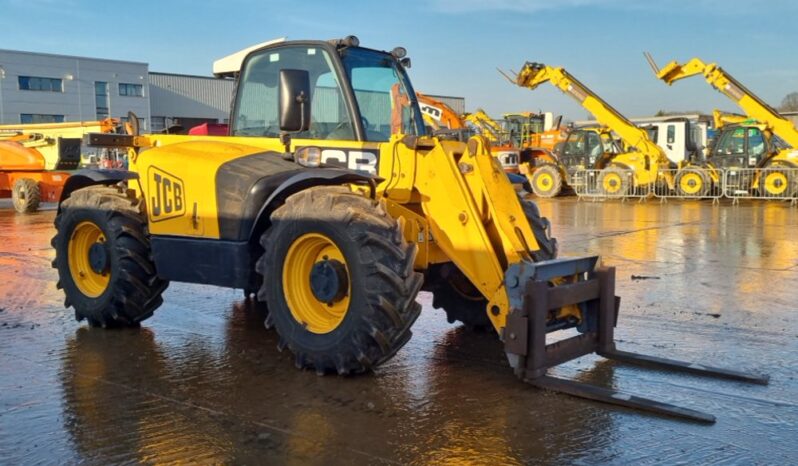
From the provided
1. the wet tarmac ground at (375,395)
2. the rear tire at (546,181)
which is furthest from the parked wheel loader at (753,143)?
the wet tarmac ground at (375,395)

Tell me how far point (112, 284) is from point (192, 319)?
3.21 feet

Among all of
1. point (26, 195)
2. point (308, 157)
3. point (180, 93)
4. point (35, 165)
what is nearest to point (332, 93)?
point (308, 157)

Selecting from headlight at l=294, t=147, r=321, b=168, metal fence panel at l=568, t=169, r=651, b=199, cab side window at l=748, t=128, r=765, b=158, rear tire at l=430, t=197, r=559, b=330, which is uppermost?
cab side window at l=748, t=128, r=765, b=158

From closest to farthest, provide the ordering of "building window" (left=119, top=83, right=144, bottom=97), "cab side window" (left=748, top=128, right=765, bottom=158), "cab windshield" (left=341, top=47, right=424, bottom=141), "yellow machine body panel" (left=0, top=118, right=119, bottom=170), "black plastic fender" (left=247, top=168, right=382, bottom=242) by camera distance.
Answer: "black plastic fender" (left=247, top=168, right=382, bottom=242) → "cab windshield" (left=341, top=47, right=424, bottom=141) → "yellow machine body panel" (left=0, top=118, right=119, bottom=170) → "cab side window" (left=748, top=128, right=765, bottom=158) → "building window" (left=119, top=83, right=144, bottom=97)

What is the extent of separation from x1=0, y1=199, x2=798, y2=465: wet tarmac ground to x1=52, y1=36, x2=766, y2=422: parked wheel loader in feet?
0.80

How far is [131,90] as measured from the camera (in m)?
55.2

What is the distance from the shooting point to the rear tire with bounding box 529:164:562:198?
26.2 m

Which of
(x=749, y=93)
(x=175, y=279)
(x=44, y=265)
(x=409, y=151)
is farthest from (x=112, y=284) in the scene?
(x=749, y=93)

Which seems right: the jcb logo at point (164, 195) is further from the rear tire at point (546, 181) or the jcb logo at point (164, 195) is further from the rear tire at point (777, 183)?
the rear tire at point (546, 181)

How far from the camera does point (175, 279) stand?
623 cm

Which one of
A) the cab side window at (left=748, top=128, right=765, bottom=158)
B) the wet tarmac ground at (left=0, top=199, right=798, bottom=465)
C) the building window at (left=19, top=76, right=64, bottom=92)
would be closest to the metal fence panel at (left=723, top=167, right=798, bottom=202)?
the cab side window at (left=748, top=128, right=765, bottom=158)

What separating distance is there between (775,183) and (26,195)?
69.1 ft

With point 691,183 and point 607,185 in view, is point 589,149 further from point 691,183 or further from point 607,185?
point 691,183

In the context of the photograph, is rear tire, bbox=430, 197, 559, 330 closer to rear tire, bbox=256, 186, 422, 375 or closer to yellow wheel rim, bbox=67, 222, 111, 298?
rear tire, bbox=256, 186, 422, 375
